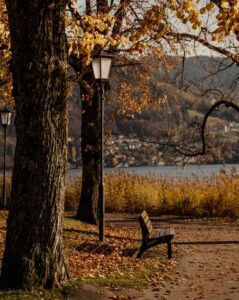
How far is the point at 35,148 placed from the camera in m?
7.08

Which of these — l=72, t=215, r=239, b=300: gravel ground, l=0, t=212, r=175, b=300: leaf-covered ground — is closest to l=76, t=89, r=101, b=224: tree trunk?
l=0, t=212, r=175, b=300: leaf-covered ground

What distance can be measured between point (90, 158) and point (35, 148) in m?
8.58

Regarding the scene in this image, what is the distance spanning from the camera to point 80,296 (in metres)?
7.16

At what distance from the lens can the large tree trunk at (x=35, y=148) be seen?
707cm

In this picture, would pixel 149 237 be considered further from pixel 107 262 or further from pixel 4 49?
pixel 4 49

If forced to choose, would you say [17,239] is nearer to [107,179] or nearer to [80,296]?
[80,296]

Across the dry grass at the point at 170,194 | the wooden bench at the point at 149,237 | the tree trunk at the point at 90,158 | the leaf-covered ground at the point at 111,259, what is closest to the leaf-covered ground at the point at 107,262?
the leaf-covered ground at the point at 111,259

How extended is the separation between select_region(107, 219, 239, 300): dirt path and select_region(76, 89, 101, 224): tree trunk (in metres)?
2.64

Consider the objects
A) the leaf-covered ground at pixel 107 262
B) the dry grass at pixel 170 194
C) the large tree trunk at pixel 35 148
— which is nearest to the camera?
the large tree trunk at pixel 35 148

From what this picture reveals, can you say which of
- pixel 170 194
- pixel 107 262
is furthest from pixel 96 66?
pixel 170 194

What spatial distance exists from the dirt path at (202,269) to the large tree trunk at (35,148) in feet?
4.96

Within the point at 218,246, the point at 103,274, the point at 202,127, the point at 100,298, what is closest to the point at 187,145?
the point at 202,127

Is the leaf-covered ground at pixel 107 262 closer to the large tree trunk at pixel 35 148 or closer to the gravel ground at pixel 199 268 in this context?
the gravel ground at pixel 199 268

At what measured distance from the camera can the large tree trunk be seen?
7.07m
